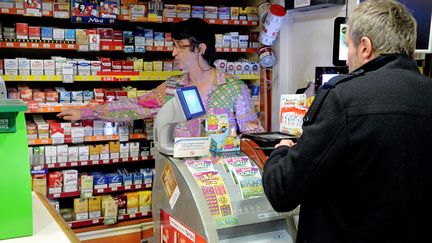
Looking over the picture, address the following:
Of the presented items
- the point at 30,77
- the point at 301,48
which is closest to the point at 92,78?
the point at 30,77

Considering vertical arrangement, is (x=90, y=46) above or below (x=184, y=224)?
above

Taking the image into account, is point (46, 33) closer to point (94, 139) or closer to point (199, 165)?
point (94, 139)

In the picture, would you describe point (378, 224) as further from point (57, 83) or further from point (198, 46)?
point (57, 83)

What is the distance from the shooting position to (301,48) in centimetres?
448

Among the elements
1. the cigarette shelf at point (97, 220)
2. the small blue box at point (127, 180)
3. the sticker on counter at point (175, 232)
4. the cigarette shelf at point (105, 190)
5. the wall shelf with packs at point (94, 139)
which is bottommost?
the cigarette shelf at point (97, 220)

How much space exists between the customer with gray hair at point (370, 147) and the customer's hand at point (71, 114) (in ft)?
8.69

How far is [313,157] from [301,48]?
3120 mm

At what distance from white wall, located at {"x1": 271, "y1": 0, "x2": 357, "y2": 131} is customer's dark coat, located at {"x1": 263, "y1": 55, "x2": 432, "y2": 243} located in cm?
253

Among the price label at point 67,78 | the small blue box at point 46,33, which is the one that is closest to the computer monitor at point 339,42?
the price label at point 67,78

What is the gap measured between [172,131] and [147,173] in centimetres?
214

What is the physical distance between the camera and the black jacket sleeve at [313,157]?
1.51 m

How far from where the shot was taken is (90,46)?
408 centimetres

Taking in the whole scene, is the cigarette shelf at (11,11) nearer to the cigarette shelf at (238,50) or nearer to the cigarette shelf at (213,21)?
the cigarette shelf at (213,21)

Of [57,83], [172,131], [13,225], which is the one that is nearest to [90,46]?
[57,83]
